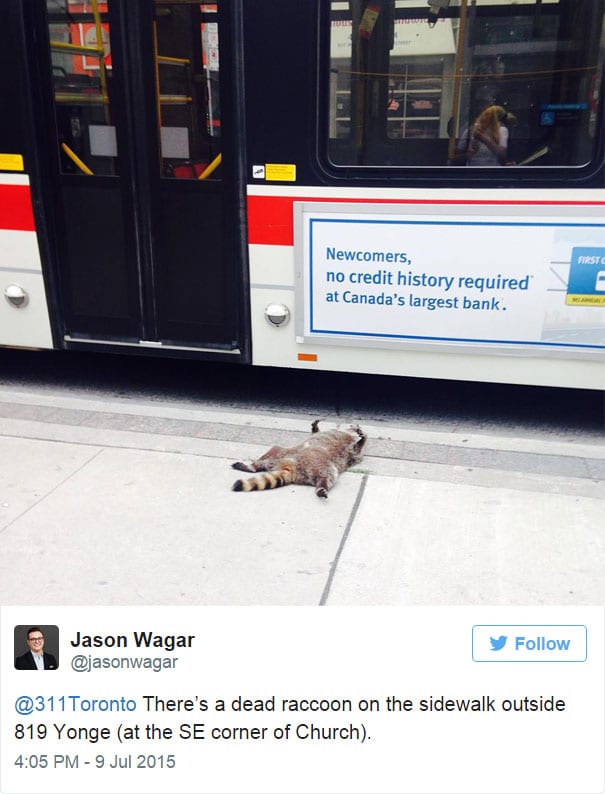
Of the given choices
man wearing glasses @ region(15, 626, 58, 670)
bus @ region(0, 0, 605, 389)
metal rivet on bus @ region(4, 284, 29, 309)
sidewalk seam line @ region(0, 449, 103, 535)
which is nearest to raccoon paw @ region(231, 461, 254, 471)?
sidewalk seam line @ region(0, 449, 103, 535)

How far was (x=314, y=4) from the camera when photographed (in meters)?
4.31

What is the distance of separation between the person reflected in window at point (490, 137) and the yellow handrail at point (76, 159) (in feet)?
7.87

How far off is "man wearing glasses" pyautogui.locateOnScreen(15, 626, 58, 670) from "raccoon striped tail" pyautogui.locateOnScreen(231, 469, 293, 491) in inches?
72.1

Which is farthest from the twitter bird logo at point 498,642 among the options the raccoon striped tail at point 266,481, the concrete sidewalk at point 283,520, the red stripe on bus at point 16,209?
the red stripe on bus at point 16,209

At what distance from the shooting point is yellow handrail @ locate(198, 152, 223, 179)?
472cm

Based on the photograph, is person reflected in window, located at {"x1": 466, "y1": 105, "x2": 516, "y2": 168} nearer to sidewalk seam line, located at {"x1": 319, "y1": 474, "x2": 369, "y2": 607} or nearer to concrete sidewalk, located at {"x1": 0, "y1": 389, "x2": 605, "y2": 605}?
concrete sidewalk, located at {"x1": 0, "y1": 389, "x2": 605, "y2": 605}

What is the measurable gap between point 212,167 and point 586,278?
2.31m

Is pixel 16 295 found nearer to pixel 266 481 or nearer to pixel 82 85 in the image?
pixel 82 85

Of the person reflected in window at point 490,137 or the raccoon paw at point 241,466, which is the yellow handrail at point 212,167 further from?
the raccoon paw at point 241,466

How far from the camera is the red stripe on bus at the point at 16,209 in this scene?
506 cm

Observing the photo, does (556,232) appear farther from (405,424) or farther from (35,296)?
(35,296)

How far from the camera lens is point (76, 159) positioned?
4980mm

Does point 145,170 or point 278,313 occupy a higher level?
point 145,170

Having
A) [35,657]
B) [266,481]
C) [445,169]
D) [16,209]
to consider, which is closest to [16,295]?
[16,209]
